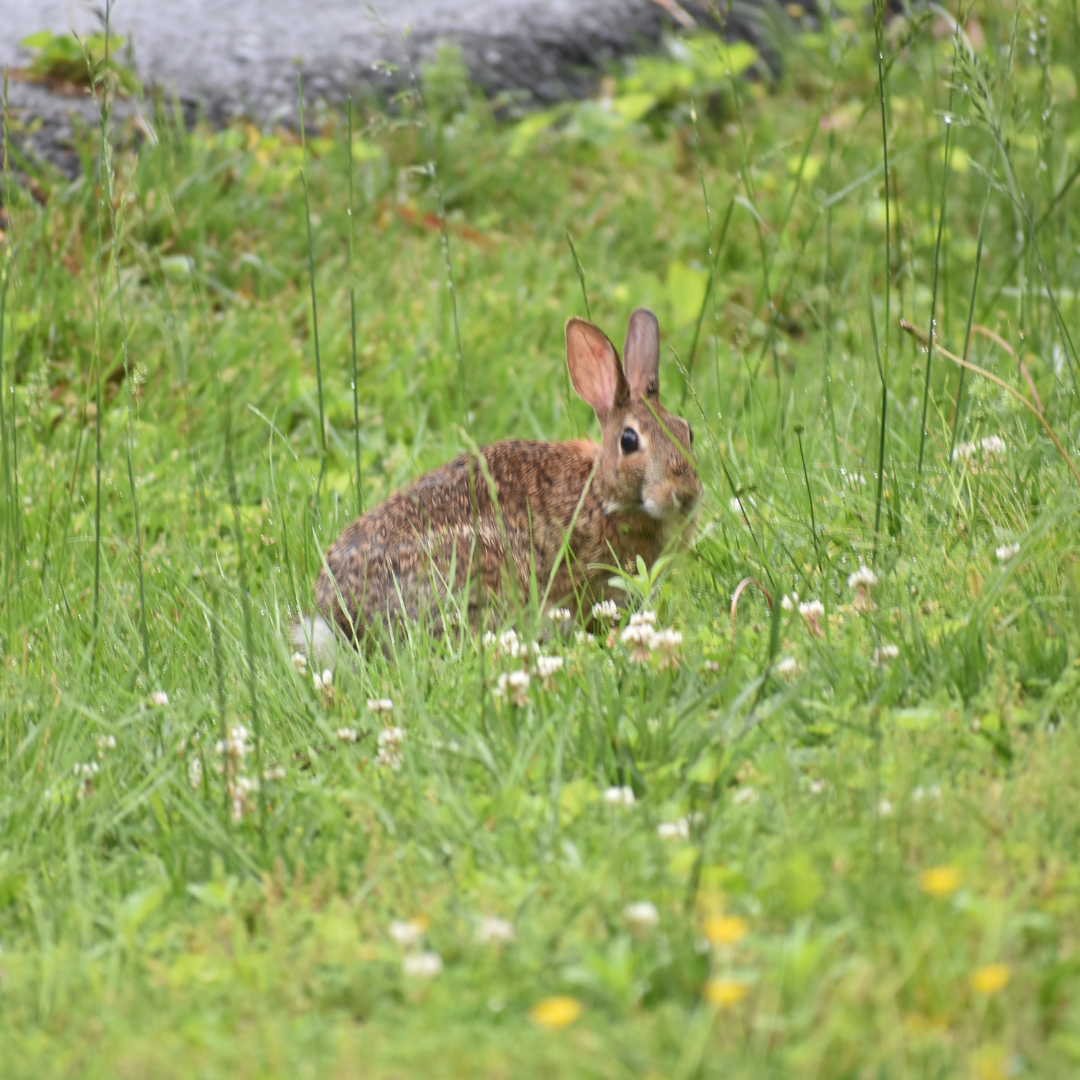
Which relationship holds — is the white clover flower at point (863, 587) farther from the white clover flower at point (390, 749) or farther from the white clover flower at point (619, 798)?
the white clover flower at point (390, 749)

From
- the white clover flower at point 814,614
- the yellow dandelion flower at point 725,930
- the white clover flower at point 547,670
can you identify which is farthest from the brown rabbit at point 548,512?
the yellow dandelion flower at point 725,930

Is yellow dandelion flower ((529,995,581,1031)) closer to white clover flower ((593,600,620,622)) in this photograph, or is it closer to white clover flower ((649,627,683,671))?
white clover flower ((649,627,683,671))

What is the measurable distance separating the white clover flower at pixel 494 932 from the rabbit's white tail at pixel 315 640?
1.39 metres

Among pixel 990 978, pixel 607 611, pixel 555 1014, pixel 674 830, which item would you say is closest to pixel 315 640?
pixel 607 611

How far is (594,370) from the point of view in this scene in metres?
4.79

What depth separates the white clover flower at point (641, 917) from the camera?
2.15 metres

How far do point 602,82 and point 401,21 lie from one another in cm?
145

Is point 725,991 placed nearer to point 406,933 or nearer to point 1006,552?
point 406,933

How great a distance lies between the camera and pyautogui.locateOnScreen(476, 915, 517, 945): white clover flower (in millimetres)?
2146

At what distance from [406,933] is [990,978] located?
890 millimetres

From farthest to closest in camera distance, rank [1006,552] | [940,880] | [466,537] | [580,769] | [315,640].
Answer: [466,537] → [315,640] → [1006,552] → [580,769] → [940,880]

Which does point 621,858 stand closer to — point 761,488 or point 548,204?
point 761,488

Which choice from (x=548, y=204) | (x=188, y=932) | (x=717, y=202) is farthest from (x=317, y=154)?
(x=188, y=932)

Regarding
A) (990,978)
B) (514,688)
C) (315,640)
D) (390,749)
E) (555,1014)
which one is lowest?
(315,640)
